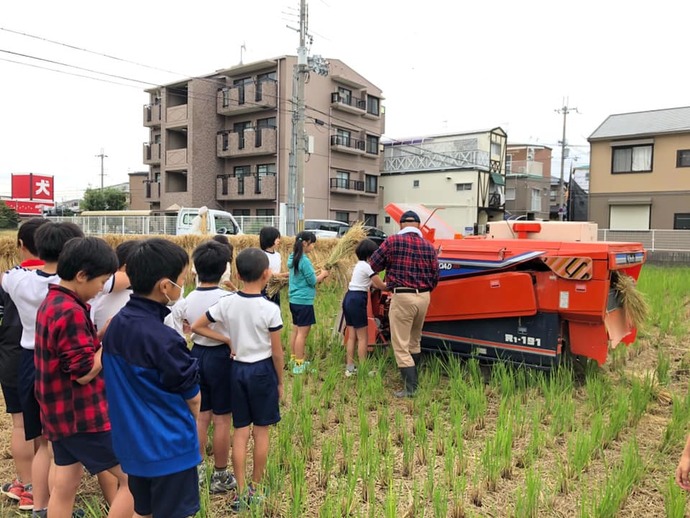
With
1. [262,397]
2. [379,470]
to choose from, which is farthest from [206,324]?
[379,470]

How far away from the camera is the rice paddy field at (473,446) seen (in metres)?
2.54

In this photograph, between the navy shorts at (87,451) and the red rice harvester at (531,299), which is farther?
the red rice harvester at (531,299)

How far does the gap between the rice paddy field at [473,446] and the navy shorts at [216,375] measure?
1.48ft

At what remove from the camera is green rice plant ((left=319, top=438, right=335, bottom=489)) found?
111 inches

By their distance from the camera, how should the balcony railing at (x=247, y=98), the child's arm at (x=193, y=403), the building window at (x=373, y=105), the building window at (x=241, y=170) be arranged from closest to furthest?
the child's arm at (x=193, y=403), the balcony railing at (x=247, y=98), the building window at (x=241, y=170), the building window at (x=373, y=105)

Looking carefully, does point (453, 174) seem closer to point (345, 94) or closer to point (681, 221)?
point (345, 94)

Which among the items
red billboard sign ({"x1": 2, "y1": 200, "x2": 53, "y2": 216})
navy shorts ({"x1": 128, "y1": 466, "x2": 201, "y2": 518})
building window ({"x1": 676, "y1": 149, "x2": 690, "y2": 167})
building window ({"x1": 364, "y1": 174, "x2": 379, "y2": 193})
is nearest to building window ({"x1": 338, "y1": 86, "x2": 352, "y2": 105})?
building window ({"x1": 364, "y1": 174, "x2": 379, "y2": 193})

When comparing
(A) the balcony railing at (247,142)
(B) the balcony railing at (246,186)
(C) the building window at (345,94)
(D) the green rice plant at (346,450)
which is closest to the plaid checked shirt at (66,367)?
(D) the green rice plant at (346,450)

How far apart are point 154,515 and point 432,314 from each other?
349 cm

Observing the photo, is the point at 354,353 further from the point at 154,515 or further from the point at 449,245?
the point at 154,515

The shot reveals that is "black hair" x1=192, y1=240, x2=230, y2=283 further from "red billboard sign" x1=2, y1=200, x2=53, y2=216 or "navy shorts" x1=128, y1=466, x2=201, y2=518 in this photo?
"red billboard sign" x1=2, y1=200, x2=53, y2=216

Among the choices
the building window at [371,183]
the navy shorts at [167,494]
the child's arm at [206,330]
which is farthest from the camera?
the building window at [371,183]

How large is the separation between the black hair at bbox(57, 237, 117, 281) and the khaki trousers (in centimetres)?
268

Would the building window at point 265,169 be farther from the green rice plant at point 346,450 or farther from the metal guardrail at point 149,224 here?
the green rice plant at point 346,450
